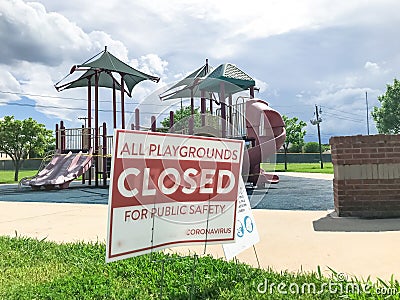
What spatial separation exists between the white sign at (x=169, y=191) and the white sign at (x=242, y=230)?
144 mm

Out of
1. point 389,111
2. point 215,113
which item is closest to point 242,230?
point 215,113

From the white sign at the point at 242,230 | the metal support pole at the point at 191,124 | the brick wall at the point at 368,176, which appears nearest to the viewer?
the white sign at the point at 242,230

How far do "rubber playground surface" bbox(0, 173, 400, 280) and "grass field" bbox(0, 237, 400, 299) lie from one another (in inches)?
15.7

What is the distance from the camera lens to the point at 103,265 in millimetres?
3633

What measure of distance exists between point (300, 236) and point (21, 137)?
20.1 m

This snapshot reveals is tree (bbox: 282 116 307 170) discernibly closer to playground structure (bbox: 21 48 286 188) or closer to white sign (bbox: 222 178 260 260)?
playground structure (bbox: 21 48 286 188)

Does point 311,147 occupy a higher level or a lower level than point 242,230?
higher

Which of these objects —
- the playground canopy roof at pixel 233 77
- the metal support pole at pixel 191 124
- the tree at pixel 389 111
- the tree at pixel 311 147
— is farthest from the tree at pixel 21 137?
the tree at pixel 311 147

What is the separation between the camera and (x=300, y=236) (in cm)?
471

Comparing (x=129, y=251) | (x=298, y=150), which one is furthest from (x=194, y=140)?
(x=298, y=150)

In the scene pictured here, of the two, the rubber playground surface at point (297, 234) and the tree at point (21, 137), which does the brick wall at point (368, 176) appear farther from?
the tree at point (21, 137)

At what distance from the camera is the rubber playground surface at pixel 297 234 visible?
352 centimetres

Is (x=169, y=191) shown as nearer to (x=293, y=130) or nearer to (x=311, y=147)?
(x=293, y=130)

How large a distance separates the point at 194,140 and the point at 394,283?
182 cm
